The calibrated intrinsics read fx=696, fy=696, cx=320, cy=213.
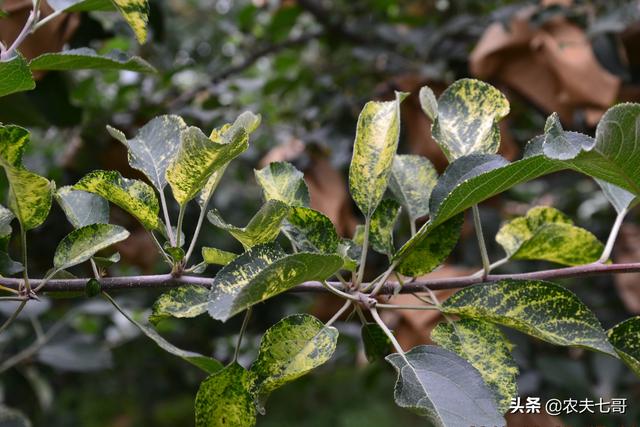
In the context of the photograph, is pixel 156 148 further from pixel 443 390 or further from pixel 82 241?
pixel 443 390

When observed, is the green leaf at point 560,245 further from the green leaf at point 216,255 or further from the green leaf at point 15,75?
the green leaf at point 15,75

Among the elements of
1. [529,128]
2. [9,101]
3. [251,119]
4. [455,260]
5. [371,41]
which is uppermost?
[251,119]

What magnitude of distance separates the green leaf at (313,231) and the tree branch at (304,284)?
0.02 m

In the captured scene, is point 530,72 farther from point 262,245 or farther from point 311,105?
point 262,245

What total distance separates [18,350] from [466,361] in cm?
110

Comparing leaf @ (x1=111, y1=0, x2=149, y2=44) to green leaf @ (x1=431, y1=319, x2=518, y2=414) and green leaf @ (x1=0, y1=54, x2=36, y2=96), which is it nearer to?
green leaf @ (x1=0, y1=54, x2=36, y2=96)

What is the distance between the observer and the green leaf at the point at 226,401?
1.43 ft

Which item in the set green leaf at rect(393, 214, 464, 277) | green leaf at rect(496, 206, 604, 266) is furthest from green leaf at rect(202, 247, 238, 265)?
green leaf at rect(496, 206, 604, 266)

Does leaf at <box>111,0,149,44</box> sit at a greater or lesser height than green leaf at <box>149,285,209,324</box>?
greater

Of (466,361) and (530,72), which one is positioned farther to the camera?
(530,72)

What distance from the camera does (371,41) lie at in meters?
1.43

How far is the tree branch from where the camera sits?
1.43 ft

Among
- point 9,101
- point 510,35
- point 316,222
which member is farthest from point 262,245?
point 510,35

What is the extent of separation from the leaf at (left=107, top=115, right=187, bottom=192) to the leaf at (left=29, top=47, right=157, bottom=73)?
0.24 feet
